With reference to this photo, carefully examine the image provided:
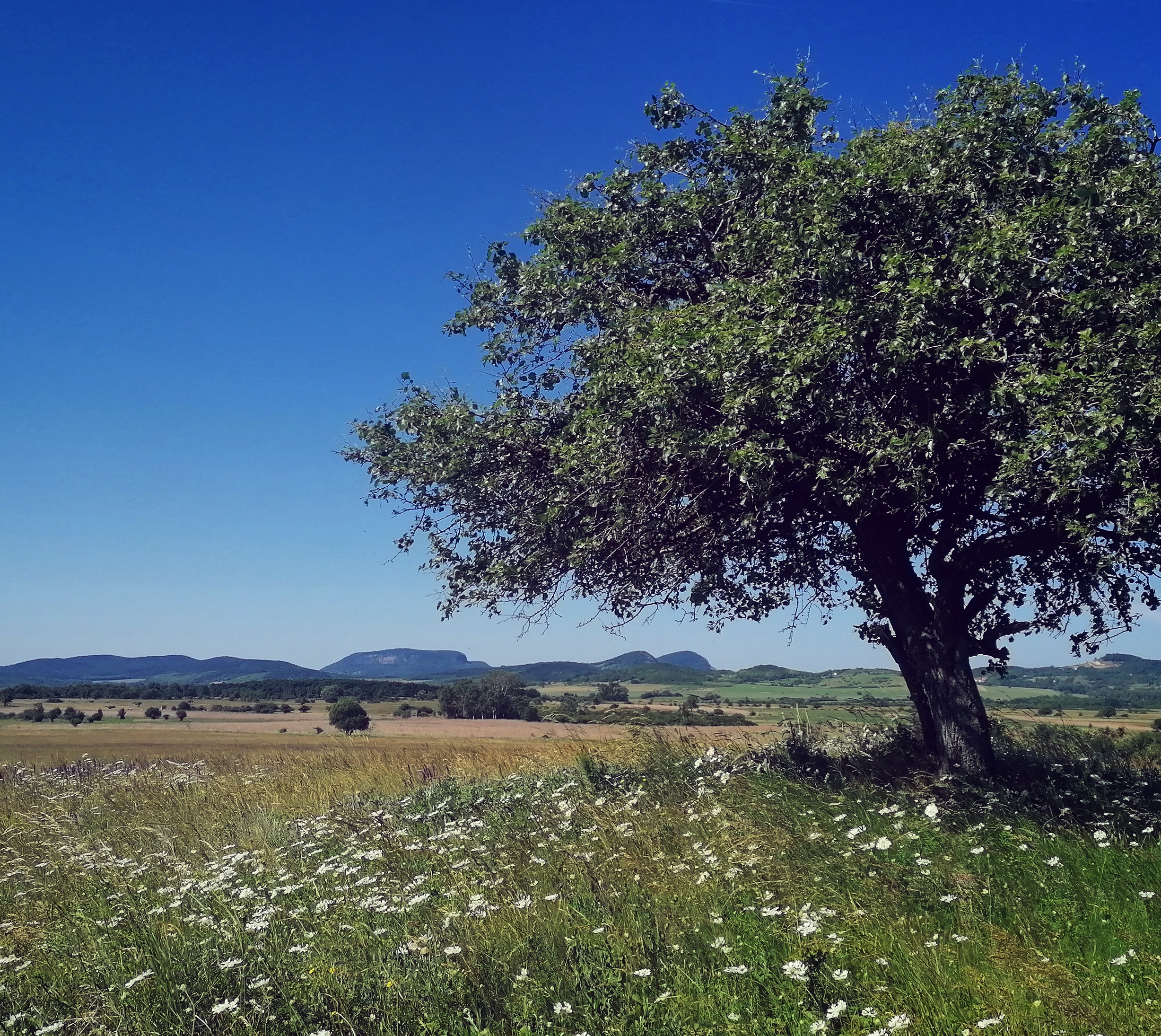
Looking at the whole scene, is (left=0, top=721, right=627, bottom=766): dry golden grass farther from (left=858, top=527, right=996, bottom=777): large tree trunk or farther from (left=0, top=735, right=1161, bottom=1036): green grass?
(left=0, top=735, right=1161, bottom=1036): green grass

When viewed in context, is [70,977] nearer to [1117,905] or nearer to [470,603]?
[1117,905]

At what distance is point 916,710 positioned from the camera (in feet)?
42.3

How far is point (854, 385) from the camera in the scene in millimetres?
9938

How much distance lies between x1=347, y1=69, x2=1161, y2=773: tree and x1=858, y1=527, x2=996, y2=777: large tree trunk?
4 centimetres

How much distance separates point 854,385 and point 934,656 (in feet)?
13.1

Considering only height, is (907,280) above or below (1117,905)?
above

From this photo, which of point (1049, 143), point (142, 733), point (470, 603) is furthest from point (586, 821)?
point (142, 733)

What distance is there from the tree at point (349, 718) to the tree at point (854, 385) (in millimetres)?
63993

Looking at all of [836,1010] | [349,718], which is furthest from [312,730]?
[836,1010]

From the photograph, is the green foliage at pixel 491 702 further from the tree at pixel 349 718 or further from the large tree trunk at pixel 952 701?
the large tree trunk at pixel 952 701

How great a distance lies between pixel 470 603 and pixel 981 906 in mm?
8890

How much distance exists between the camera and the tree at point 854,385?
878cm

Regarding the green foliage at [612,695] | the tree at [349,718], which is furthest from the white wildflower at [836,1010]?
the green foliage at [612,695]

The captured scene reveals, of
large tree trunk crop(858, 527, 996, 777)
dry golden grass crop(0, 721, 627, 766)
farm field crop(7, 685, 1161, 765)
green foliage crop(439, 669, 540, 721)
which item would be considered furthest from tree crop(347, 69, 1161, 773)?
green foliage crop(439, 669, 540, 721)
